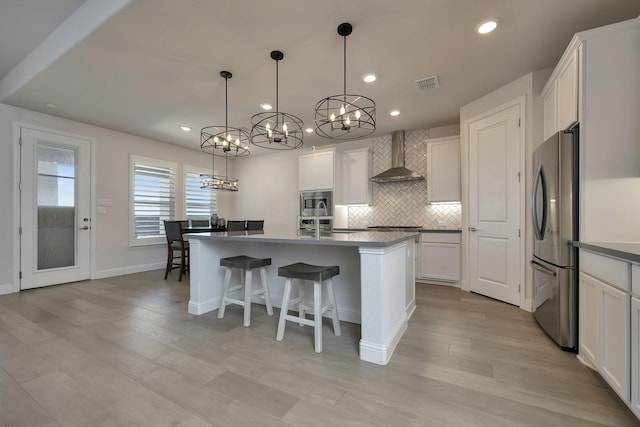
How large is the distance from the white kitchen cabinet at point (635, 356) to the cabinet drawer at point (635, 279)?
0.04m

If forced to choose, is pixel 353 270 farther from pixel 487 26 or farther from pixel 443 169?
pixel 443 169

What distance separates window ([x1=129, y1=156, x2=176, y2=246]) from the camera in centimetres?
517

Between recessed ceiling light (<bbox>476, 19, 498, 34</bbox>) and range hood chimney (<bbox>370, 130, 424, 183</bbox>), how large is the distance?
2382mm

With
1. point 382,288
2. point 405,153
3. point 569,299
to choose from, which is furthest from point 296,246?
point 405,153

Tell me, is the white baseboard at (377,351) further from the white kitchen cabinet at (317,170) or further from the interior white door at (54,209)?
the interior white door at (54,209)

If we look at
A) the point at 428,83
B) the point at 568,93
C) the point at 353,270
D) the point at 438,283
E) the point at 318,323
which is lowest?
the point at 438,283

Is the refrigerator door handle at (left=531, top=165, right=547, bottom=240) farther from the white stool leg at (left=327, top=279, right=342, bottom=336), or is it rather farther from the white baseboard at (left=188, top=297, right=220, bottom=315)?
the white baseboard at (left=188, top=297, right=220, bottom=315)

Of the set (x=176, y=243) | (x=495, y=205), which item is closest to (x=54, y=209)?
(x=176, y=243)

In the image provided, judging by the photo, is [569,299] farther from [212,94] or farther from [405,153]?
[212,94]

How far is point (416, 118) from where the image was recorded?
4.36 m

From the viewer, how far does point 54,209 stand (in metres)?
4.23

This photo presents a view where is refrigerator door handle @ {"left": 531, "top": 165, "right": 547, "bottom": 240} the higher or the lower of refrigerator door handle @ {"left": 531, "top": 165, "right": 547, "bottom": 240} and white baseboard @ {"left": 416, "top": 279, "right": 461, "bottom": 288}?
the higher

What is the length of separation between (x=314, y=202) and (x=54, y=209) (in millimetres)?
4133

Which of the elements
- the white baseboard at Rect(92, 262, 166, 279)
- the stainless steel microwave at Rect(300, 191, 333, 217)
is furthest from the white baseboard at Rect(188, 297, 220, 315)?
the white baseboard at Rect(92, 262, 166, 279)
